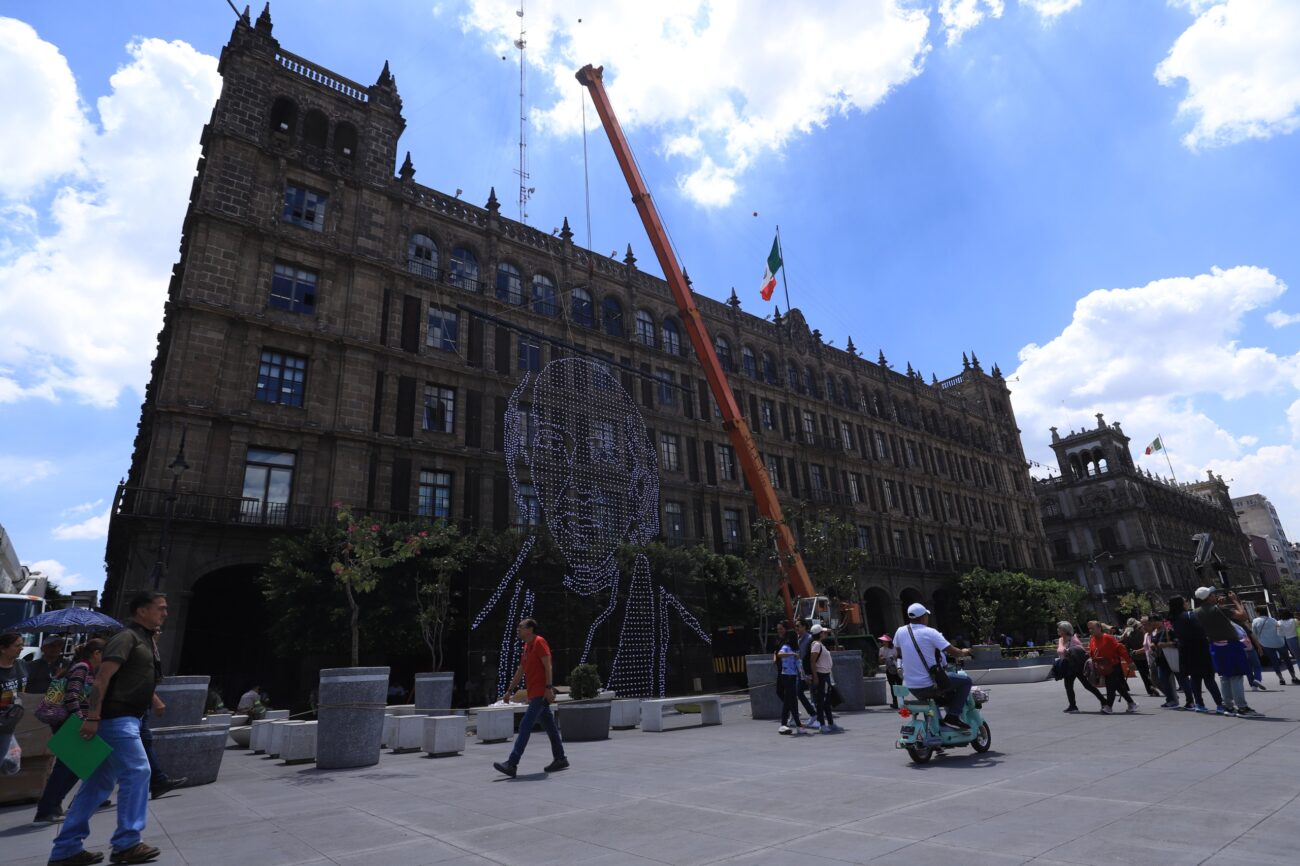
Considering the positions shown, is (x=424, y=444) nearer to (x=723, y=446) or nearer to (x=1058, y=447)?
(x=723, y=446)

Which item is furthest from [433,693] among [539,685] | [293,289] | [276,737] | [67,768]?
[293,289]

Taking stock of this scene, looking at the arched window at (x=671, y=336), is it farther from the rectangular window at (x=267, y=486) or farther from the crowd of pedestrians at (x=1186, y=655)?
the crowd of pedestrians at (x=1186, y=655)

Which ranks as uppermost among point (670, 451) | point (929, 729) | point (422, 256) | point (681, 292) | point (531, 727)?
point (422, 256)

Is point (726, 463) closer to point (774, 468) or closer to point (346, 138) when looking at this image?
point (774, 468)

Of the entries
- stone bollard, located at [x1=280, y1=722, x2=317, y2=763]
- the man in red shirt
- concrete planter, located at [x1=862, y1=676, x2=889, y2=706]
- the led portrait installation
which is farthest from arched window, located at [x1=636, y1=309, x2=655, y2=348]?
the man in red shirt

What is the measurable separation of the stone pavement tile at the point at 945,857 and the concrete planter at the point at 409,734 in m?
9.03

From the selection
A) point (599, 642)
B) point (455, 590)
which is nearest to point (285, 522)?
point (455, 590)

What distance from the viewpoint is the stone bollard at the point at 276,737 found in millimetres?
10656

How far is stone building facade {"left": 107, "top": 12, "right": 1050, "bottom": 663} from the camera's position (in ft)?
73.5

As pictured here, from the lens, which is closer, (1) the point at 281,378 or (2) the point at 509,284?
(1) the point at 281,378

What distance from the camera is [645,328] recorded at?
1457 inches

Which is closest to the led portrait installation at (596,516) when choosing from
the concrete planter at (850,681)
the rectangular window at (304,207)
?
the concrete planter at (850,681)

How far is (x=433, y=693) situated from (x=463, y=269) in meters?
21.5

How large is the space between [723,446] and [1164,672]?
26155 mm
